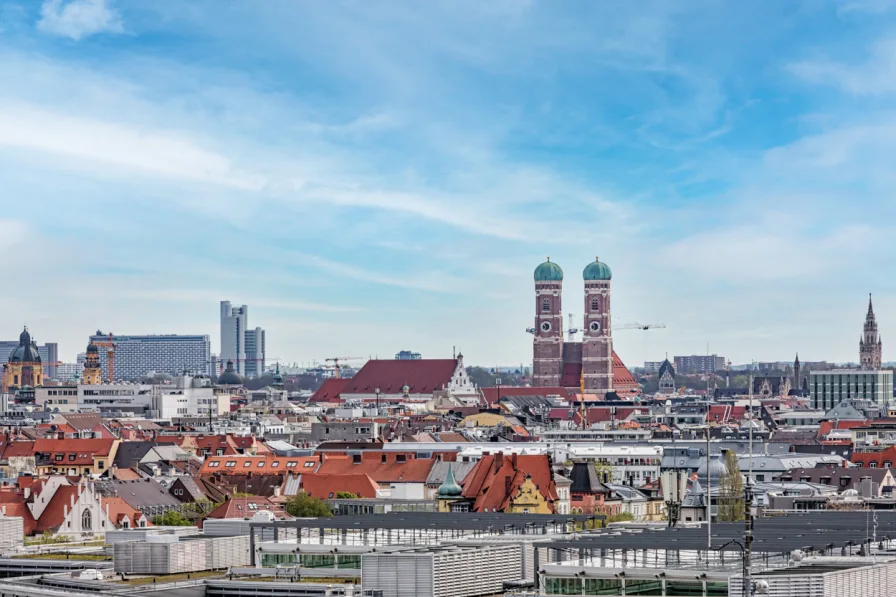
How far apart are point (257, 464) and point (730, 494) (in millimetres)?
39390

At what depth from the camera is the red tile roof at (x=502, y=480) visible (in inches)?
4144

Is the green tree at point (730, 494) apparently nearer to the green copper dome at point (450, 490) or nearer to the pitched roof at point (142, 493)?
the green copper dome at point (450, 490)

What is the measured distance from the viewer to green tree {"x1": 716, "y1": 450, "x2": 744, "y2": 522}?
9256cm

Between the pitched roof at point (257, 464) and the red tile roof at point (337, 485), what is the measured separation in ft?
24.3

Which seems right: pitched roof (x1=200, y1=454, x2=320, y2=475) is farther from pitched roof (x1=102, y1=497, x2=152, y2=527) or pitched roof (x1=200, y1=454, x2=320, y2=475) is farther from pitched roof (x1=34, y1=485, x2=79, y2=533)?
pitched roof (x1=34, y1=485, x2=79, y2=533)

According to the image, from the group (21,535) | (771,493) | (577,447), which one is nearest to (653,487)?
(771,493)

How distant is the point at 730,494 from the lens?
9869 centimetres

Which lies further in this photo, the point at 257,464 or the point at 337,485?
the point at 257,464

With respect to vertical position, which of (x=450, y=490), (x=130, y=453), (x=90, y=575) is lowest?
(x=90, y=575)

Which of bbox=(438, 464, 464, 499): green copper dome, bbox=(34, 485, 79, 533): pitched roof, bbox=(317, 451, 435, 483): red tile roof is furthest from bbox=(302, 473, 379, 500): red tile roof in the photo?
bbox=(34, 485, 79, 533): pitched roof

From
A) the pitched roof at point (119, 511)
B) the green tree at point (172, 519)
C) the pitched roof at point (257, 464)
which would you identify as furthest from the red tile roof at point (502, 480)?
the pitched roof at point (119, 511)

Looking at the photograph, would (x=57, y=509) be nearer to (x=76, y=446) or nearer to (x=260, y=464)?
(x=260, y=464)

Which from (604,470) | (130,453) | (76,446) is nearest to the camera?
(604,470)

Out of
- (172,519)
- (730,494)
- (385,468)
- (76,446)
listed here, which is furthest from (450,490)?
(76,446)
